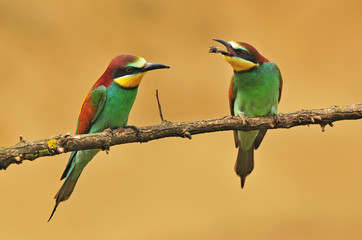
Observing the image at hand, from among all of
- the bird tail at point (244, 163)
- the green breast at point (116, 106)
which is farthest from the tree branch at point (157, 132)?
the bird tail at point (244, 163)

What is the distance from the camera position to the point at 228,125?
152cm

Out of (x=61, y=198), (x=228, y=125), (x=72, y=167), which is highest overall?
(x=228, y=125)

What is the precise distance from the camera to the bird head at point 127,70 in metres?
1.62

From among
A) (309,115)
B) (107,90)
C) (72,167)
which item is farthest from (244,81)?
(72,167)

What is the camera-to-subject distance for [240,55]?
1744 mm

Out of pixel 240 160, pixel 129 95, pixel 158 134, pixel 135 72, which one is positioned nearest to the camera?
pixel 158 134

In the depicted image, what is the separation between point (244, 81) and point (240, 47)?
0.20m

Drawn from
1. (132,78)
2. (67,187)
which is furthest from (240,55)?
(67,187)

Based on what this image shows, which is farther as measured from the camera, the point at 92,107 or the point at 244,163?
the point at 244,163

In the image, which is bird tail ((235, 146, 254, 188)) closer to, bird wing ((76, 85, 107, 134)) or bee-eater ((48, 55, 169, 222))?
bee-eater ((48, 55, 169, 222))

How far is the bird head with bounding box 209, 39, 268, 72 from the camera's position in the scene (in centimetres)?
171

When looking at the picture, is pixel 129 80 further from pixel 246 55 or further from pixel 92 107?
pixel 246 55

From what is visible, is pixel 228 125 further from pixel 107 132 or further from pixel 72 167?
pixel 72 167

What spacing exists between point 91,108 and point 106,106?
6 centimetres
